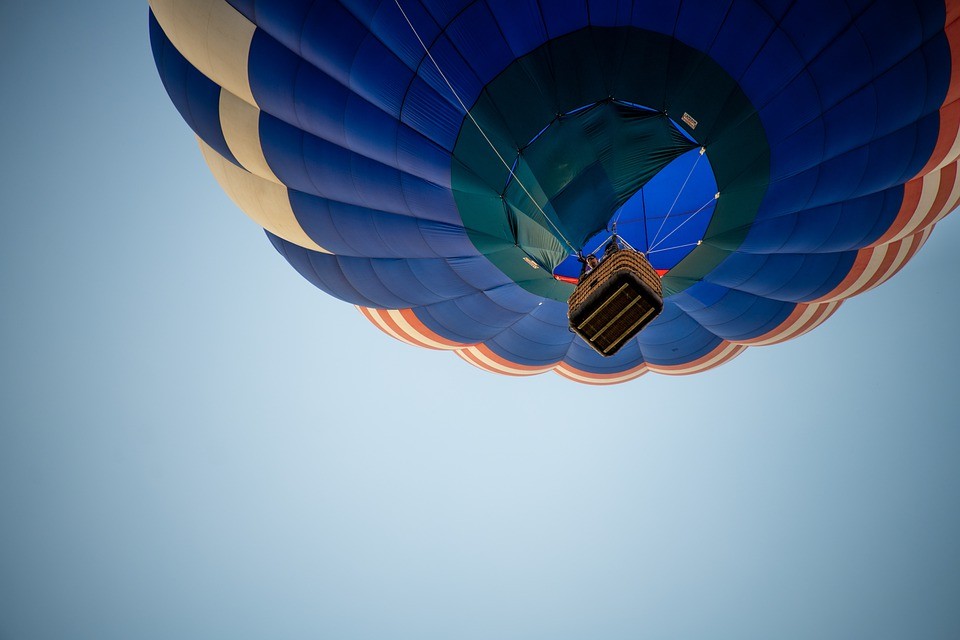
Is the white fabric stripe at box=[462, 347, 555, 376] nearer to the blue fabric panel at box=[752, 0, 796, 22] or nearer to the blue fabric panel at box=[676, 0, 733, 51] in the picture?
the blue fabric panel at box=[676, 0, 733, 51]

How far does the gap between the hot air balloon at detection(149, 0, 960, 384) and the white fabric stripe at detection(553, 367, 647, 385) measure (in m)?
1.14

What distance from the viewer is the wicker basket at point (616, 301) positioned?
3.49m

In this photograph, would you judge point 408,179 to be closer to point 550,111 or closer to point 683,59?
point 550,111

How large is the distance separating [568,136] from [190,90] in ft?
7.87

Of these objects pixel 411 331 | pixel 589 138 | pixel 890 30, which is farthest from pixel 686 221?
pixel 411 331

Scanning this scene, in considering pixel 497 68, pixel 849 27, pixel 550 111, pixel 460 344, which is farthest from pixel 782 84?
pixel 460 344

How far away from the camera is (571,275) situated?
4977mm

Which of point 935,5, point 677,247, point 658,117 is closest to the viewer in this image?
point 935,5

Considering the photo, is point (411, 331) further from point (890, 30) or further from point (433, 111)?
point (890, 30)

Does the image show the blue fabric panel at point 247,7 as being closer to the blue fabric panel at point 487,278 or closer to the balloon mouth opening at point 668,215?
the blue fabric panel at point 487,278

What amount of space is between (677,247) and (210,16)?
10.4 feet

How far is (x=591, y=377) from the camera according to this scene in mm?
6004

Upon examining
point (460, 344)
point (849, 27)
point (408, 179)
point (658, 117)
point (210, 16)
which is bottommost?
point (460, 344)

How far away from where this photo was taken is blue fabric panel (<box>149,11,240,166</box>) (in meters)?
4.26
